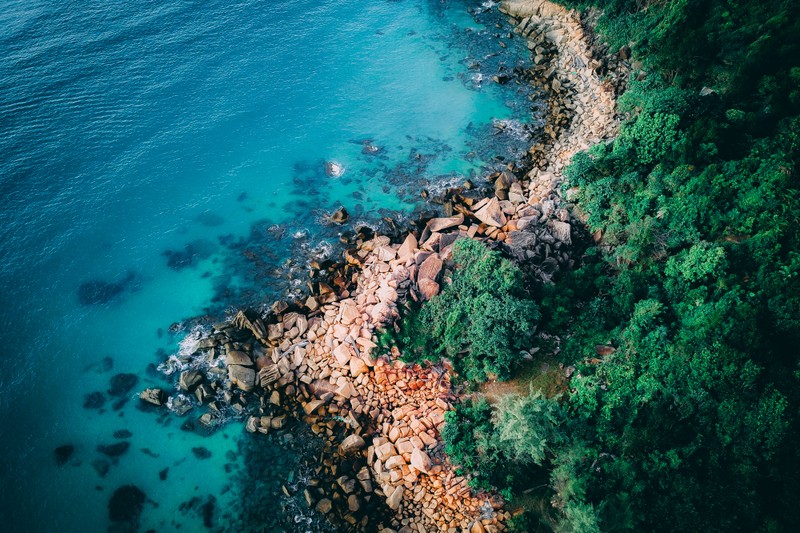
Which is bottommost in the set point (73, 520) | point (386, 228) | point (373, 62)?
point (73, 520)

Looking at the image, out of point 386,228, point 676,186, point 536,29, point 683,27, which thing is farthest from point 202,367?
point 536,29

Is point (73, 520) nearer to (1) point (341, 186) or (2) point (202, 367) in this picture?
(2) point (202, 367)

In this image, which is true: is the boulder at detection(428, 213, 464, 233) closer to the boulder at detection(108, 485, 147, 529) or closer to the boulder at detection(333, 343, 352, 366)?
the boulder at detection(333, 343, 352, 366)

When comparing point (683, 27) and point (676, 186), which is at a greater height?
point (683, 27)

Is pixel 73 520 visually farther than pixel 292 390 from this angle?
No

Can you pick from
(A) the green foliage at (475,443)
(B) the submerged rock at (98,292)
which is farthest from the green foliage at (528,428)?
(B) the submerged rock at (98,292)

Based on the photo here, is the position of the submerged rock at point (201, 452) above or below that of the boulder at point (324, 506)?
below

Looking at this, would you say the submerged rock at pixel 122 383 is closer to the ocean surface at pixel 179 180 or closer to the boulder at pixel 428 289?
the ocean surface at pixel 179 180

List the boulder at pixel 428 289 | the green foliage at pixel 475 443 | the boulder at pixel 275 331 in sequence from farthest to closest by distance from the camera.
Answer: the boulder at pixel 275 331 < the boulder at pixel 428 289 < the green foliage at pixel 475 443
